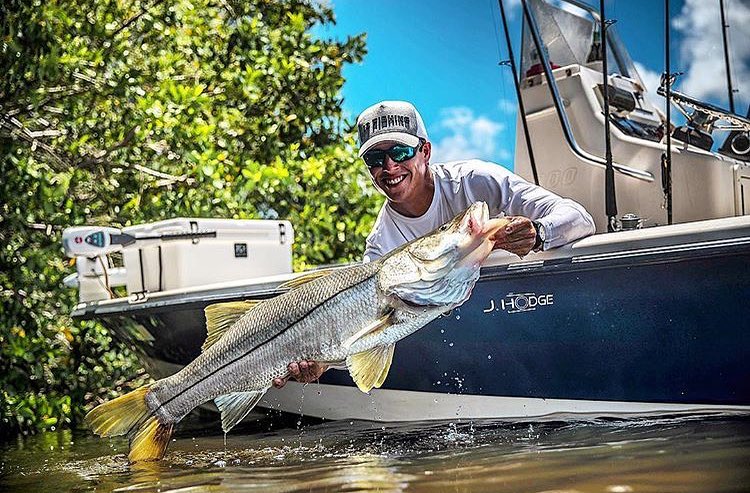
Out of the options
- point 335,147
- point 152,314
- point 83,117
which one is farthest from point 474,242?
point 335,147

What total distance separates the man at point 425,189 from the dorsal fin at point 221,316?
86cm

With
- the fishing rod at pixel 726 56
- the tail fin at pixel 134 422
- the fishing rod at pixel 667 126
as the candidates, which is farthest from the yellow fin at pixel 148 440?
the fishing rod at pixel 726 56

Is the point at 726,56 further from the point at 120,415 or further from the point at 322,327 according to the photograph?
the point at 120,415

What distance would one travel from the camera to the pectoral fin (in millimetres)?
3598

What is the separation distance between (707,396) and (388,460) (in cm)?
132

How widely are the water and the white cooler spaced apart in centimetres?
110

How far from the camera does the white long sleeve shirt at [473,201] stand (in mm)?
4062

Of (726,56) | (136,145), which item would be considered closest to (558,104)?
(726,56)

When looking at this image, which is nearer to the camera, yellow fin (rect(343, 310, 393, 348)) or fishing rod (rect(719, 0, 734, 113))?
yellow fin (rect(343, 310, 393, 348))

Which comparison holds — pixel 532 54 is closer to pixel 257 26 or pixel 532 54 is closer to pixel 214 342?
pixel 214 342

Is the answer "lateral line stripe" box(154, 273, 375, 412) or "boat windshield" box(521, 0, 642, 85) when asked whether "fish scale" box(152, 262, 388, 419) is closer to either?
"lateral line stripe" box(154, 273, 375, 412)

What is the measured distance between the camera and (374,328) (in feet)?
10.5

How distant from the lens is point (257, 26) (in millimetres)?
9484

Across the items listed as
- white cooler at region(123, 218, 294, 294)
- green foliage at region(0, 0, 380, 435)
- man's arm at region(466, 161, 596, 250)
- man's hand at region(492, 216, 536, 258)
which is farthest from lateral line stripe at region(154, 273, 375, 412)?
green foliage at region(0, 0, 380, 435)
